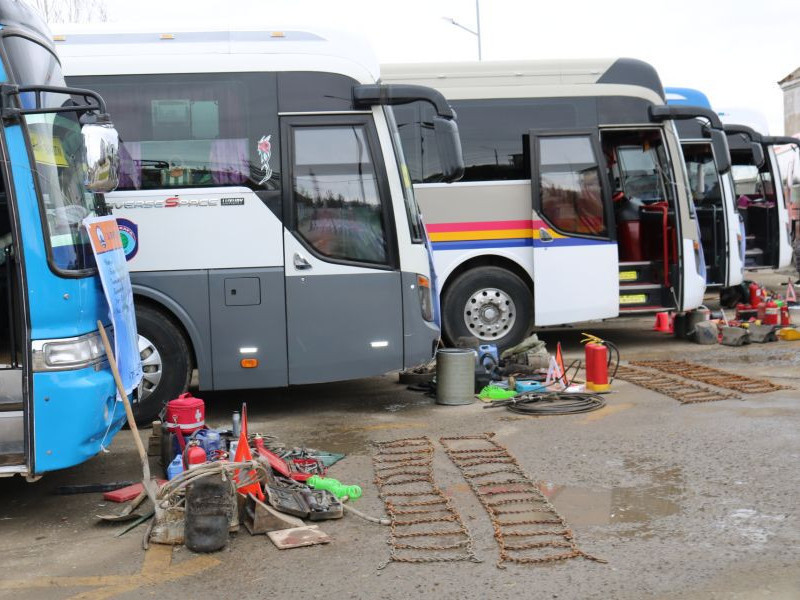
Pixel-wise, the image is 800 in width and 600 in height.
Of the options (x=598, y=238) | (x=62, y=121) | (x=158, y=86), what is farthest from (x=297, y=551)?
(x=598, y=238)

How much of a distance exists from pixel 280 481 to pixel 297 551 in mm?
947

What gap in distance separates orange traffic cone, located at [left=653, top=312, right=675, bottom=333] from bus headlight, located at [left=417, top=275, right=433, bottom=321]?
6.25 metres

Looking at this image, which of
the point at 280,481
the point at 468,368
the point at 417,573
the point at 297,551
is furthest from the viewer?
the point at 468,368

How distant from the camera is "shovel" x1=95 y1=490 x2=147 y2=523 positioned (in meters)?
5.63

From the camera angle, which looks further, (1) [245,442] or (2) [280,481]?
(2) [280,481]

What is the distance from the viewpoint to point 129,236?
790 cm

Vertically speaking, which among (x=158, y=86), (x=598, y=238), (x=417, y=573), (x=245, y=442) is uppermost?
(x=158, y=86)

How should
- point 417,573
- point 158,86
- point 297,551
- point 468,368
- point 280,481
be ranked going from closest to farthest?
point 417,573 → point 297,551 → point 280,481 → point 158,86 → point 468,368

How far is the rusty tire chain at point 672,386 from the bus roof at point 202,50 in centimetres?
427

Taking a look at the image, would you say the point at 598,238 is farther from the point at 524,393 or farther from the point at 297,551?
the point at 297,551

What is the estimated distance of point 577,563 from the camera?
4773 mm

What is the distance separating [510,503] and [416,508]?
1.98ft

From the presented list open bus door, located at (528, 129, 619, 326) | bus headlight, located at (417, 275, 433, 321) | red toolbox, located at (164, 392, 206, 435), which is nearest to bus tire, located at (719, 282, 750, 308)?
open bus door, located at (528, 129, 619, 326)

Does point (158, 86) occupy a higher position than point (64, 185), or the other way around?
point (158, 86)
